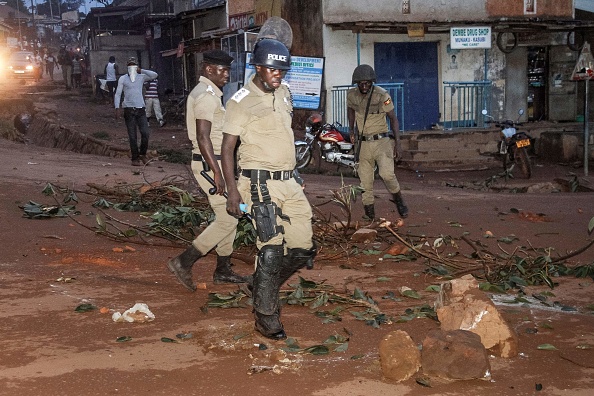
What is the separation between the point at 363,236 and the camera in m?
8.04

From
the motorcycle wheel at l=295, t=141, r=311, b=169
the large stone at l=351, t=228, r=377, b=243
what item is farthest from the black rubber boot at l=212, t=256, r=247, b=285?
the motorcycle wheel at l=295, t=141, r=311, b=169

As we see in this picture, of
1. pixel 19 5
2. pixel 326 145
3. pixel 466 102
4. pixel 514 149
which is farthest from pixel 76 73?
pixel 19 5

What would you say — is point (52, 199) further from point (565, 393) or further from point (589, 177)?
point (589, 177)

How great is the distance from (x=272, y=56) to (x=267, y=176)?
28.9 inches

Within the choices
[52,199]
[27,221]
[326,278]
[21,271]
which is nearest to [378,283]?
[326,278]

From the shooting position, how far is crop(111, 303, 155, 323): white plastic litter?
528 centimetres

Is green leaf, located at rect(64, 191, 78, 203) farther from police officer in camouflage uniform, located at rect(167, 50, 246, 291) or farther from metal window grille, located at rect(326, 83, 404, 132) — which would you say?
metal window grille, located at rect(326, 83, 404, 132)

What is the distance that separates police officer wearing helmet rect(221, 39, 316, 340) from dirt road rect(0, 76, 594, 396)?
33 cm

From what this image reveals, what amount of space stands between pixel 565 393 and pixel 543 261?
2582mm

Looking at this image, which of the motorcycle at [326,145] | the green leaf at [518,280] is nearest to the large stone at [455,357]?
the green leaf at [518,280]

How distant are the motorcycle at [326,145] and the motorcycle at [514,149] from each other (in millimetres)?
3062

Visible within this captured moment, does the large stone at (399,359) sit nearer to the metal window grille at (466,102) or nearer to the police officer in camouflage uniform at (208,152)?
the police officer in camouflage uniform at (208,152)

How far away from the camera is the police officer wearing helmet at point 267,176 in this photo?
4.94 m

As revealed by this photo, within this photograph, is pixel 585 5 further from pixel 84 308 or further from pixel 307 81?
pixel 84 308
